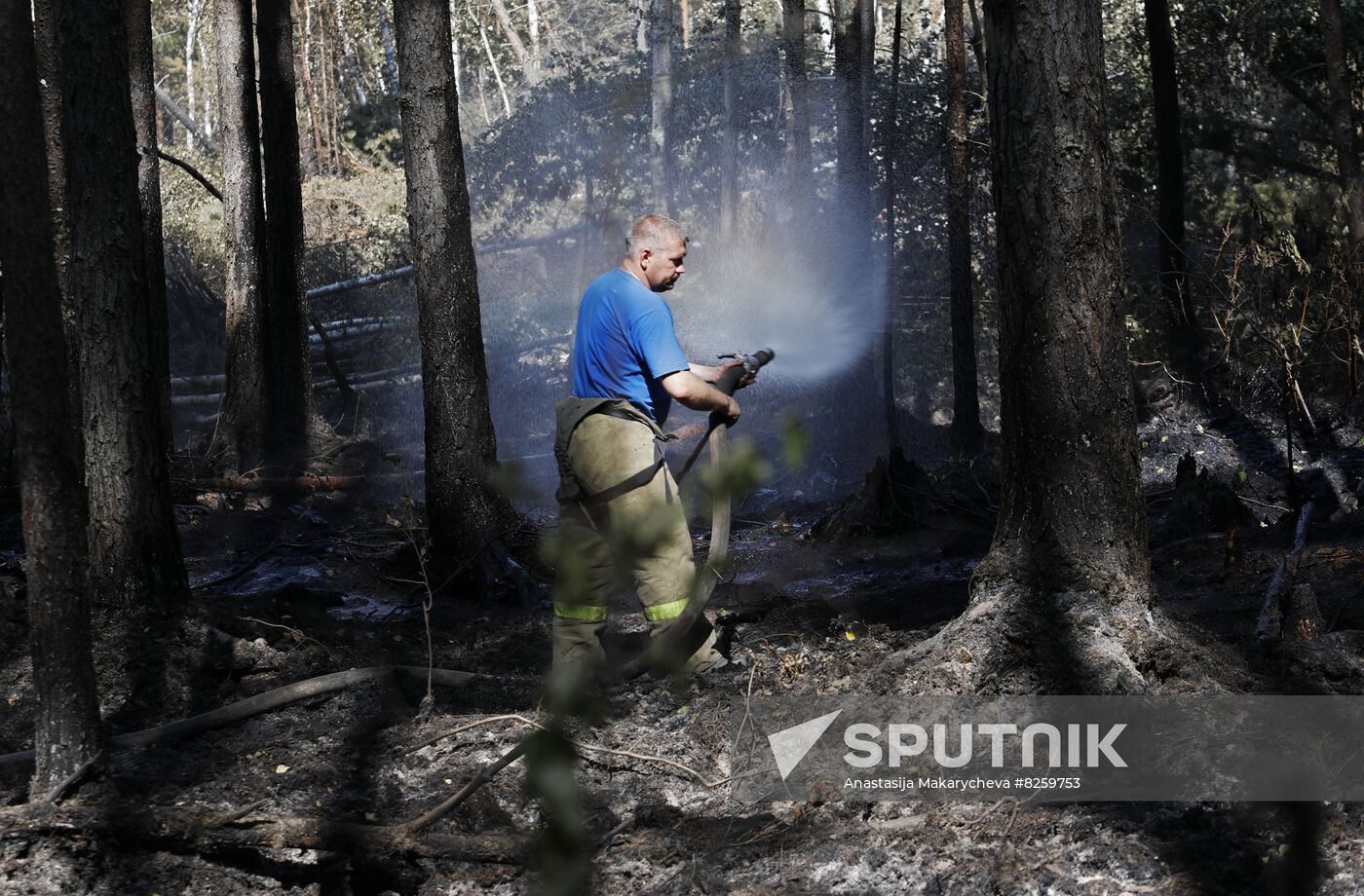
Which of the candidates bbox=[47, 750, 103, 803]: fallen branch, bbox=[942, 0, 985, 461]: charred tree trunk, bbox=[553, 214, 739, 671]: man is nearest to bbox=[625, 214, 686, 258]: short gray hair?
bbox=[553, 214, 739, 671]: man

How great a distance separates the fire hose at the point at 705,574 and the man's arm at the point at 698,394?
0.04 meters

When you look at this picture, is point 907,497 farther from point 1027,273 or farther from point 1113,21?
point 1113,21

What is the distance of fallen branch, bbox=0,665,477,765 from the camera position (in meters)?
4.62

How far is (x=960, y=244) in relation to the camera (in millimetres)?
14805

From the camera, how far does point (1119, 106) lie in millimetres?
20953

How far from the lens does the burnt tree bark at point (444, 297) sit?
780cm

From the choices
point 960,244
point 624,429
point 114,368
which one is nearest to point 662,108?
point 960,244

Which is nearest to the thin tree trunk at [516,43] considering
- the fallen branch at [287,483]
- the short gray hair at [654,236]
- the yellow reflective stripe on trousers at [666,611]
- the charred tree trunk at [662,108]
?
the charred tree trunk at [662,108]

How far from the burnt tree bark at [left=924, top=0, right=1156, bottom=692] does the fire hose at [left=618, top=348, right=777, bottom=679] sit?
929 millimetres

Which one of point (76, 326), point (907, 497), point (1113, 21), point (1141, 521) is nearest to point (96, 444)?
point (76, 326)

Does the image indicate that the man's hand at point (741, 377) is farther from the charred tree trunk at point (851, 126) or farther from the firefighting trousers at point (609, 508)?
the charred tree trunk at point (851, 126)

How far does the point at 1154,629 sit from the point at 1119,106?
18.4m

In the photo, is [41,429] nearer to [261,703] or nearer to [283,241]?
[261,703]

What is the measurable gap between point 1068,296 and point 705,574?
1.69 meters
